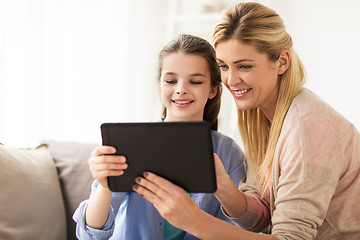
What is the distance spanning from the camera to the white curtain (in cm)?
221

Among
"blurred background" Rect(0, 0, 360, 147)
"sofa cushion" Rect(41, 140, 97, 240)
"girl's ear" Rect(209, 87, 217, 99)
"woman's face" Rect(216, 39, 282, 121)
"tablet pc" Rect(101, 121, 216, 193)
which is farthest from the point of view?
"blurred background" Rect(0, 0, 360, 147)

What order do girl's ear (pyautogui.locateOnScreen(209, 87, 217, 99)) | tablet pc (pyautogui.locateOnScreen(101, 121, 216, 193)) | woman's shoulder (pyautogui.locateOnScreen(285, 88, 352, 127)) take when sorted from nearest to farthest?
tablet pc (pyautogui.locateOnScreen(101, 121, 216, 193)) < woman's shoulder (pyautogui.locateOnScreen(285, 88, 352, 127)) < girl's ear (pyautogui.locateOnScreen(209, 87, 217, 99))

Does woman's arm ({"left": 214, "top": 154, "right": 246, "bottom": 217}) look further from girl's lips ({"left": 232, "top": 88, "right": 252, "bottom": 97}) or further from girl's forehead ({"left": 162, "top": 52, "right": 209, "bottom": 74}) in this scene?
girl's forehead ({"left": 162, "top": 52, "right": 209, "bottom": 74})

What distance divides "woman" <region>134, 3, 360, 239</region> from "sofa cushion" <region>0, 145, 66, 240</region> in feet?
1.99

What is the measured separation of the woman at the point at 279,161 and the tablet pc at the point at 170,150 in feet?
0.09

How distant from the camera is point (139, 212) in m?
1.42

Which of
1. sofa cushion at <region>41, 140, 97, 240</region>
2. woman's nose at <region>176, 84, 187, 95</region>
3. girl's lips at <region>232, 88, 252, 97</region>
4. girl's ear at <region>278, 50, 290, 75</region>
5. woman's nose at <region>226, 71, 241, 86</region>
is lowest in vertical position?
sofa cushion at <region>41, 140, 97, 240</region>

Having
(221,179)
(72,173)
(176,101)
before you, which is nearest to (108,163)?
(221,179)

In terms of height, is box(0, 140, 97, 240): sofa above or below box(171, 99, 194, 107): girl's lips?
below

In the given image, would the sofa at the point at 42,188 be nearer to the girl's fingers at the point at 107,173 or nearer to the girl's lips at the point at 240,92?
the girl's fingers at the point at 107,173

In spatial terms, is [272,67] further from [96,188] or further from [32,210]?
[32,210]

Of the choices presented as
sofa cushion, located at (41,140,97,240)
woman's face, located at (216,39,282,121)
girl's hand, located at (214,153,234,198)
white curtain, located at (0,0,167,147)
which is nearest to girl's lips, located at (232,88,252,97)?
woman's face, located at (216,39,282,121)

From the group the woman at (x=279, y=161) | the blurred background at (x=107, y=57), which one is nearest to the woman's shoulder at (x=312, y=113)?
the woman at (x=279, y=161)

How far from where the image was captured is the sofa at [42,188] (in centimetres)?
140
